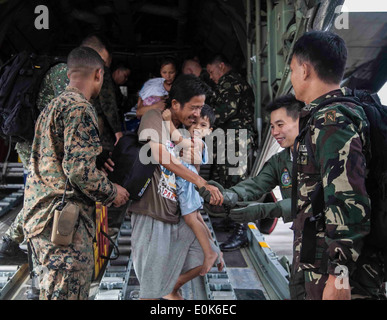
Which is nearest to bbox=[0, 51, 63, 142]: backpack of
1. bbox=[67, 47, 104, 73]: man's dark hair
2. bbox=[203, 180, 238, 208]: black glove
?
bbox=[67, 47, 104, 73]: man's dark hair

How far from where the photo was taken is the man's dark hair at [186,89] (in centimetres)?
256

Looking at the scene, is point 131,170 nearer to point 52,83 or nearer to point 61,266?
point 61,266

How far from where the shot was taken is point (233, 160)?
4316mm

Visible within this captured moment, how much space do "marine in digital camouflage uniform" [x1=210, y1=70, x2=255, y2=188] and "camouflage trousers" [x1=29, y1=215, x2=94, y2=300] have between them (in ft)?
8.02

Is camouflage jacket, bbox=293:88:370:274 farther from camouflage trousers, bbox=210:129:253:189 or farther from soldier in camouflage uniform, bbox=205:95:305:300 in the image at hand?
camouflage trousers, bbox=210:129:253:189

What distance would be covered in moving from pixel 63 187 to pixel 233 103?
8.54ft

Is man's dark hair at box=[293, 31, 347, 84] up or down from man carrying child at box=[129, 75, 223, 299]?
up

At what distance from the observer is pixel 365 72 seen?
3979mm

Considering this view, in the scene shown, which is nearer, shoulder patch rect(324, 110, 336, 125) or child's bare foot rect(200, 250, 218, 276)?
shoulder patch rect(324, 110, 336, 125)

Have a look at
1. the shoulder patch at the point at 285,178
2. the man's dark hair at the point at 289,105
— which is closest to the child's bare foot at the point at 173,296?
the shoulder patch at the point at 285,178

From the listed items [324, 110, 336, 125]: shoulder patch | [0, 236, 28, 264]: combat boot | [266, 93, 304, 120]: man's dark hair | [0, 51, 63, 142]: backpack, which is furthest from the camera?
[0, 236, 28, 264]: combat boot

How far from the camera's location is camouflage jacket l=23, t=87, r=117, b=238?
1.97 meters

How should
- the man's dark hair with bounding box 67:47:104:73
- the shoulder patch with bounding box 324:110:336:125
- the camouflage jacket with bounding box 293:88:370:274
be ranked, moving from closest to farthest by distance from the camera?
the camouflage jacket with bounding box 293:88:370:274 → the shoulder patch with bounding box 324:110:336:125 → the man's dark hair with bounding box 67:47:104:73

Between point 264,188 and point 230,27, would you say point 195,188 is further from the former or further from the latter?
point 230,27
